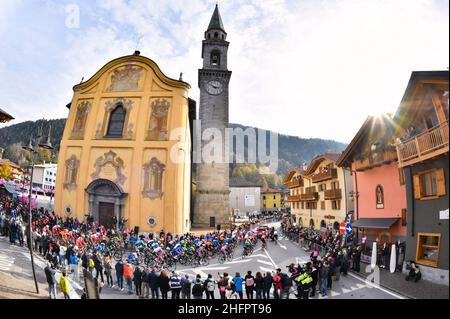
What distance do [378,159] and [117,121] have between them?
2022 centimetres

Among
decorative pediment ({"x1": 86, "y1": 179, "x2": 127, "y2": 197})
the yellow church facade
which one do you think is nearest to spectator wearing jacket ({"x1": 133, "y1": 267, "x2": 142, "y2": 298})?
the yellow church facade

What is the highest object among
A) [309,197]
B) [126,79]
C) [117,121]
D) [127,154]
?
[126,79]

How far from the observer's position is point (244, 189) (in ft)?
177

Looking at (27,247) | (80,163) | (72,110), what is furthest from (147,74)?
(27,247)

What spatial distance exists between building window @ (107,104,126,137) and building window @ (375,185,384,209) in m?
19.1

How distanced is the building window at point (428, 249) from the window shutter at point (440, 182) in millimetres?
527

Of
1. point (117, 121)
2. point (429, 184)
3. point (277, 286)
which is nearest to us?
point (429, 184)

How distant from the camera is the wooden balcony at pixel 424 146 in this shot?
3.02 meters

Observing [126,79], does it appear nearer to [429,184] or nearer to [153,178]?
[153,178]

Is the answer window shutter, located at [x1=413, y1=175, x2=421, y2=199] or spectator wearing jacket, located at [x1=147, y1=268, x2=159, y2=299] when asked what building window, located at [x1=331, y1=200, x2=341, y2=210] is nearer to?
window shutter, located at [x1=413, y1=175, x2=421, y2=199]

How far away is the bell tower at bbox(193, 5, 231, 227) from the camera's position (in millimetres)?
33000

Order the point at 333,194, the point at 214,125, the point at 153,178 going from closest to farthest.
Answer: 1. the point at 333,194
2. the point at 153,178
3. the point at 214,125

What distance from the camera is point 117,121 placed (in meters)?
21.2

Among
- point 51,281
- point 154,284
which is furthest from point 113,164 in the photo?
point 154,284
